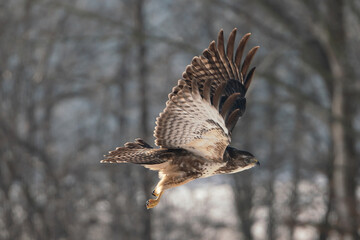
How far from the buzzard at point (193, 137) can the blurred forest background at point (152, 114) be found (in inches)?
151

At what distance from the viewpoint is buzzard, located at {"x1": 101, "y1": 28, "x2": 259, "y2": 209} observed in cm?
309

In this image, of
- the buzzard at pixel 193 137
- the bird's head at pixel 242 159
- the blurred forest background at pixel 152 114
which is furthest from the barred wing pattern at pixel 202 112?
the blurred forest background at pixel 152 114

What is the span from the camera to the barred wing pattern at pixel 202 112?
306cm

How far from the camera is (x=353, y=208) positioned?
27.1 feet

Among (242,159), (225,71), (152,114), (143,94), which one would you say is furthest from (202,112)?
(152,114)

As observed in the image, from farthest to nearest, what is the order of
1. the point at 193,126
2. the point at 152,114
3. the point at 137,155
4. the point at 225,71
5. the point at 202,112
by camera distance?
the point at 152,114
the point at 225,71
the point at 137,155
the point at 193,126
the point at 202,112

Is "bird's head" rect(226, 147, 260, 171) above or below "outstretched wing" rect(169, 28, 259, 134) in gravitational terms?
below

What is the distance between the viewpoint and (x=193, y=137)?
3297 mm

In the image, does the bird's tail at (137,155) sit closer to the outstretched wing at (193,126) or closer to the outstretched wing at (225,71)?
the outstretched wing at (193,126)

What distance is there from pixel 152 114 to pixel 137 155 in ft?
53.7

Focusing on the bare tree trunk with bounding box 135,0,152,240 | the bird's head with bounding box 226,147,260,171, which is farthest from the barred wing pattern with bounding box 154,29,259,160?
the bare tree trunk with bounding box 135,0,152,240

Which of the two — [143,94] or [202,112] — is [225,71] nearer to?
[202,112]

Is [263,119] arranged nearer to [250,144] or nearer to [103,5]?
[250,144]

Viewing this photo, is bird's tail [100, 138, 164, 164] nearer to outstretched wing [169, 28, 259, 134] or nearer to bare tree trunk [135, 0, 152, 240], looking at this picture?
outstretched wing [169, 28, 259, 134]
